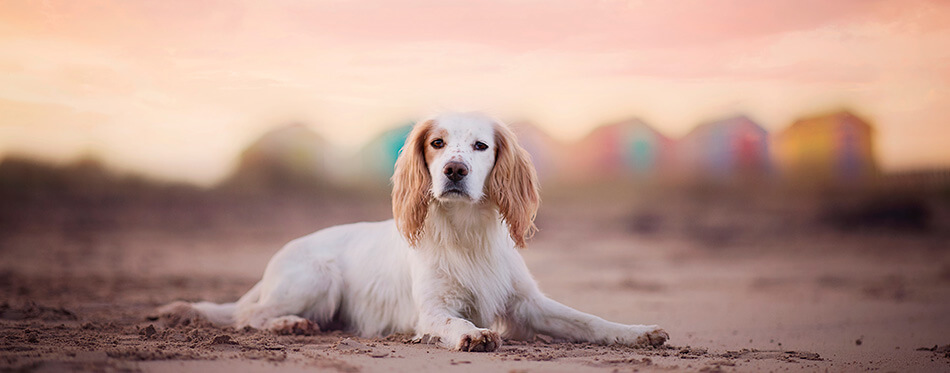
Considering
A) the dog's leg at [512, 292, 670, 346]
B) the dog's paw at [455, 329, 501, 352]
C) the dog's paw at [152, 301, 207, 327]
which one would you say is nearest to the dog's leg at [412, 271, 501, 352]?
the dog's paw at [455, 329, 501, 352]

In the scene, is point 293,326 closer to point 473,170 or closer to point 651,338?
point 473,170

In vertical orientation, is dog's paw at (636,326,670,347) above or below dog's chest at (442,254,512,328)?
below

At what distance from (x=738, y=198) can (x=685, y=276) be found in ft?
40.2

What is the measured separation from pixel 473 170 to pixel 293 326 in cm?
193

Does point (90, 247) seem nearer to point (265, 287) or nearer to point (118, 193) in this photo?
point (118, 193)

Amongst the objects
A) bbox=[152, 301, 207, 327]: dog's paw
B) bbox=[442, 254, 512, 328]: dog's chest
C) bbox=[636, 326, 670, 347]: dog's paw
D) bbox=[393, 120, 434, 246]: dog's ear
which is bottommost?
bbox=[152, 301, 207, 327]: dog's paw

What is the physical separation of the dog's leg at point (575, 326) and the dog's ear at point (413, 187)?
37.9 inches

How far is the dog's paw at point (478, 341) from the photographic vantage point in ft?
14.2

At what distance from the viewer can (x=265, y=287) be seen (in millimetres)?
6023

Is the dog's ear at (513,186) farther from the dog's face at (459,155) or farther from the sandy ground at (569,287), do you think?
the sandy ground at (569,287)

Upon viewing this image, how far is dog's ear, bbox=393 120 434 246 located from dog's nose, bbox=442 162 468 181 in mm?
386

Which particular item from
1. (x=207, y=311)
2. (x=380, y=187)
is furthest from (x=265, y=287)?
(x=380, y=187)

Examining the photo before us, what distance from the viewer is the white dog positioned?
15.8 ft

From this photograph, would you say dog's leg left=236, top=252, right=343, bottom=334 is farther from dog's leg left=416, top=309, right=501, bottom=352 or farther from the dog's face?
the dog's face
